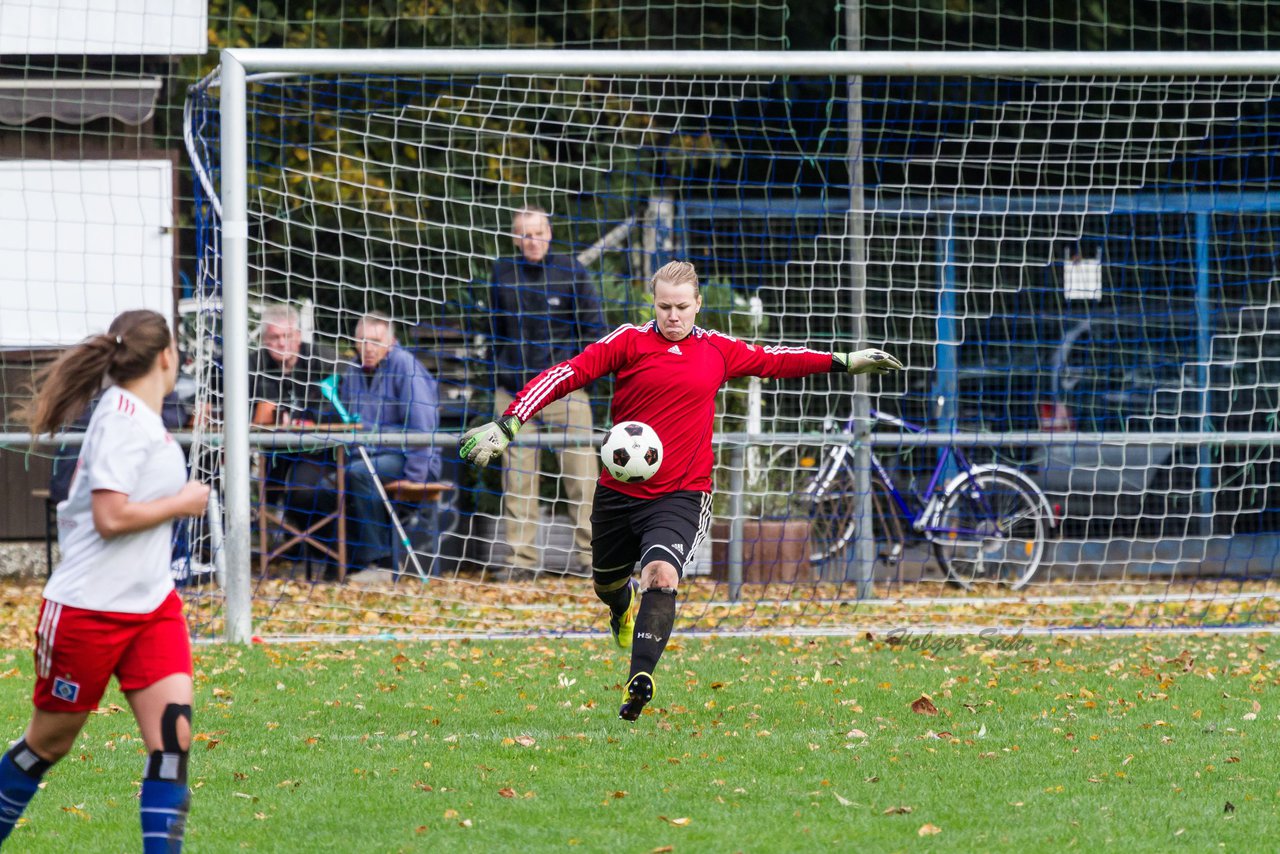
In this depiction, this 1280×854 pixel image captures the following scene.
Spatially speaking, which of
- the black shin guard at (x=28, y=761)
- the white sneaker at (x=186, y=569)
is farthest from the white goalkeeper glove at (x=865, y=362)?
the white sneaker at (x=186, y=569)

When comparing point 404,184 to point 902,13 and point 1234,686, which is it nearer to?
point 902,13

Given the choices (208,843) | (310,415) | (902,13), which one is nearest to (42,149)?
(310,415)

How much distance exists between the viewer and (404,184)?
12703 mm

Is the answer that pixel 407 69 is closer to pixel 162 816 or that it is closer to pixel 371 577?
pixel 371 577

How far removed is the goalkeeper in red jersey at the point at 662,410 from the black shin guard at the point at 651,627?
13 millimetres

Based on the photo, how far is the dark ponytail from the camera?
3898 mm

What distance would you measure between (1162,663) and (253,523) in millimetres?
6665

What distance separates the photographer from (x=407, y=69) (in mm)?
8438

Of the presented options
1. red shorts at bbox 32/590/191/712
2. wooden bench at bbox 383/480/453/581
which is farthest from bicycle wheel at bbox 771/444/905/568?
red shorts at bbox 32/590/191/712

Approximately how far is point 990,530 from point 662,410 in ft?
18.4

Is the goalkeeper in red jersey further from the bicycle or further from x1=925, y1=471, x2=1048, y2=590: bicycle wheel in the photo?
x1=925, y1=471, x2=1048, y2=590: bicycle wheel

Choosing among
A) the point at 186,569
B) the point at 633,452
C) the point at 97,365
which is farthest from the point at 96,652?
the point at 186,569

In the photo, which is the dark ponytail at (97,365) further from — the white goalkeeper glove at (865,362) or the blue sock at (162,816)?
the white goalkeeper glove at (865,362)

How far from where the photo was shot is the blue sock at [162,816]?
3803mm
